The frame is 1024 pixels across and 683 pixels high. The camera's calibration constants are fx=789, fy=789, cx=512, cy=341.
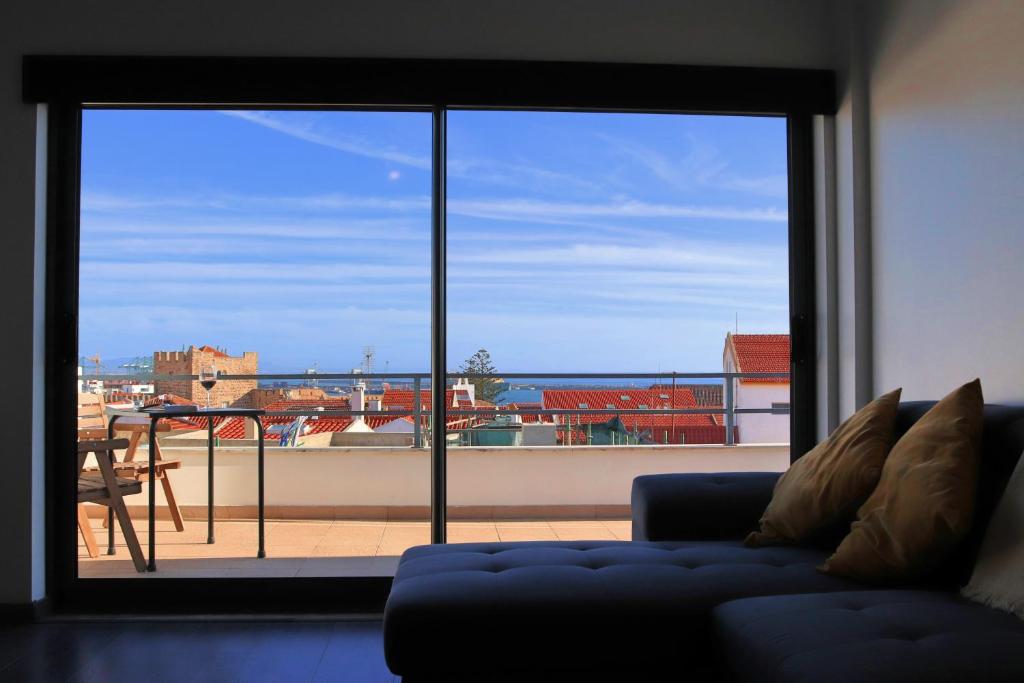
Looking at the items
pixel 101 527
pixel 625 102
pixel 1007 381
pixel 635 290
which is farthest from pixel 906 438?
pixel 101 527

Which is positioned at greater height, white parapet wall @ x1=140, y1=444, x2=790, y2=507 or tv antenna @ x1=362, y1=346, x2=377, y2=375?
tv antenna @ x1=362, y1=346, x2=377, y2=375

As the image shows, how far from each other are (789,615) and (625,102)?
216 cm

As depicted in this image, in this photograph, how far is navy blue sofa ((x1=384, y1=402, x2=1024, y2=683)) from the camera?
4.52 feet

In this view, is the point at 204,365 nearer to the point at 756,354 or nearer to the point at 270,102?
the point at 270,102

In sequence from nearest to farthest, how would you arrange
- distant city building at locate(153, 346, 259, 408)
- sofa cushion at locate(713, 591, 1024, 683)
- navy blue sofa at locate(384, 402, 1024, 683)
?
1. sofa cushion at locate(713, 591, 1024, 683)
2. navy blue sofa at locate(384, 402, 1024, 683)
3. distant city building at locate(153, 346, 259, 408)

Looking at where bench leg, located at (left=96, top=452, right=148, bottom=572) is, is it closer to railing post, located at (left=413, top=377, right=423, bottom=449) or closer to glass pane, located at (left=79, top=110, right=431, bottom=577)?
glass pane, located at (left=79, top=110, right=431, bottom=577)

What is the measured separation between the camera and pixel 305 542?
171 inches

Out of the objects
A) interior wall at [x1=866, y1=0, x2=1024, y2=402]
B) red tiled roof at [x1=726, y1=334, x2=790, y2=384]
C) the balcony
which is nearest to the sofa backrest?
interior wall at [x1=866, y1=0, x2=1024, y2=402]

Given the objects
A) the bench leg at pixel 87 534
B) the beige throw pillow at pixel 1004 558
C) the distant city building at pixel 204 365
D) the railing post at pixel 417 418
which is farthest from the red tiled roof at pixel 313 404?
the beige throw pillow at pixel 1004 558

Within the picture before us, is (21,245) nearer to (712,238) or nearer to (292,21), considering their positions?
(292,21)

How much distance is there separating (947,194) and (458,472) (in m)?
3.50

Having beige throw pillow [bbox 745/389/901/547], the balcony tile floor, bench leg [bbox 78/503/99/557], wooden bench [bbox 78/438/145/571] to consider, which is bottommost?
the balcony tile floor

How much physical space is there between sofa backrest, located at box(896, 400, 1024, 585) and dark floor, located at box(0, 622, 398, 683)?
1563mm

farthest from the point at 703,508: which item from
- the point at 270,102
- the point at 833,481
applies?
the point at 270,102
